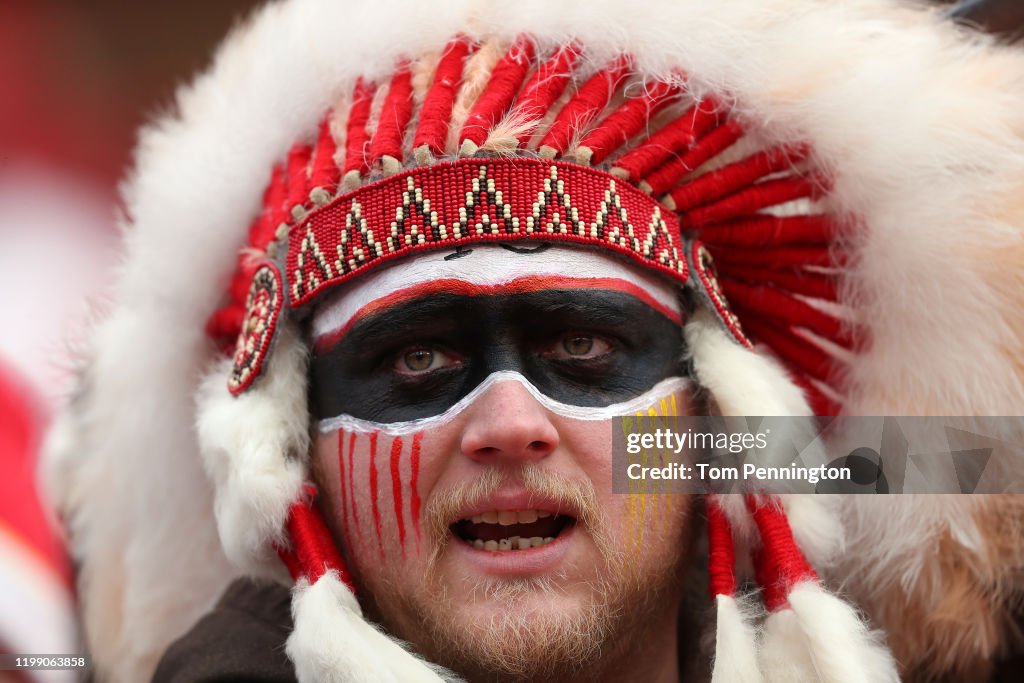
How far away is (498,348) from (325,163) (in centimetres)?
56

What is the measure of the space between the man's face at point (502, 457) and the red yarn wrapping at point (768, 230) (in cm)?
22

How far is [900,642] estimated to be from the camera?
2.04 meters

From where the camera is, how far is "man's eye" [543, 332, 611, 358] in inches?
72.2

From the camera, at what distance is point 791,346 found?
84.2 inches

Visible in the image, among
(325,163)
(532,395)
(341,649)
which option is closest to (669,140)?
(532,395)

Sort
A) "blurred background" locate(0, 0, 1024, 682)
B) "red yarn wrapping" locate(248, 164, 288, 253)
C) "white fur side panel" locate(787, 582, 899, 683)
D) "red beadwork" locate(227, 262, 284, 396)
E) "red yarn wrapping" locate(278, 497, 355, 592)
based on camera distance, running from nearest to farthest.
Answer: "white fur side panel" locate(787, 582, 899, 683) < "red yarn wrapping" locate(278, 497, 355, 592) < "red beadwork" locate(227, 262, 284, 396) < "red yarn wrapping" locate(248, 164, 288, 253) < "blurred background" locate(0, 0, 1024, 682)

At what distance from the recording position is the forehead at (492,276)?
178 centimetres

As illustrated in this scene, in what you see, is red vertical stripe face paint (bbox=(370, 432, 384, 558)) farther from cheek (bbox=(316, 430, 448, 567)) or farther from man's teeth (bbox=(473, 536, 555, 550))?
man's teeth (bbox=(473, 536, 555, 550))

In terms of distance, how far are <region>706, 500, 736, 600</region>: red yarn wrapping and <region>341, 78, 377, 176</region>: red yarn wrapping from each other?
3.32ft

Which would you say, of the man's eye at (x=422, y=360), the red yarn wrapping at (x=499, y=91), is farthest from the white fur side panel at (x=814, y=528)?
the red yarn wrapping at (x=499, y=91)

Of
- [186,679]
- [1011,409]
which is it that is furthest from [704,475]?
[186,679]

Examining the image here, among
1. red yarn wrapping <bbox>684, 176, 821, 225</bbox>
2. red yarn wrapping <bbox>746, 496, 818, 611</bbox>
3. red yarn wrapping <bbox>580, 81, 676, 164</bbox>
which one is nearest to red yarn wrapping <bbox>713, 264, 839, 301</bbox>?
red yarn wrapping <bbox>684, 176, 821, 225</bbox>

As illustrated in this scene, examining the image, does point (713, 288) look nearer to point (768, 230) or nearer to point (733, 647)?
point (768, 230)

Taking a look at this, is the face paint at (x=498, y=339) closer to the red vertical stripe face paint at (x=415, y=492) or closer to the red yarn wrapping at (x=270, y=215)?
the red vertical stripe face paint at (x=415, y=492)
